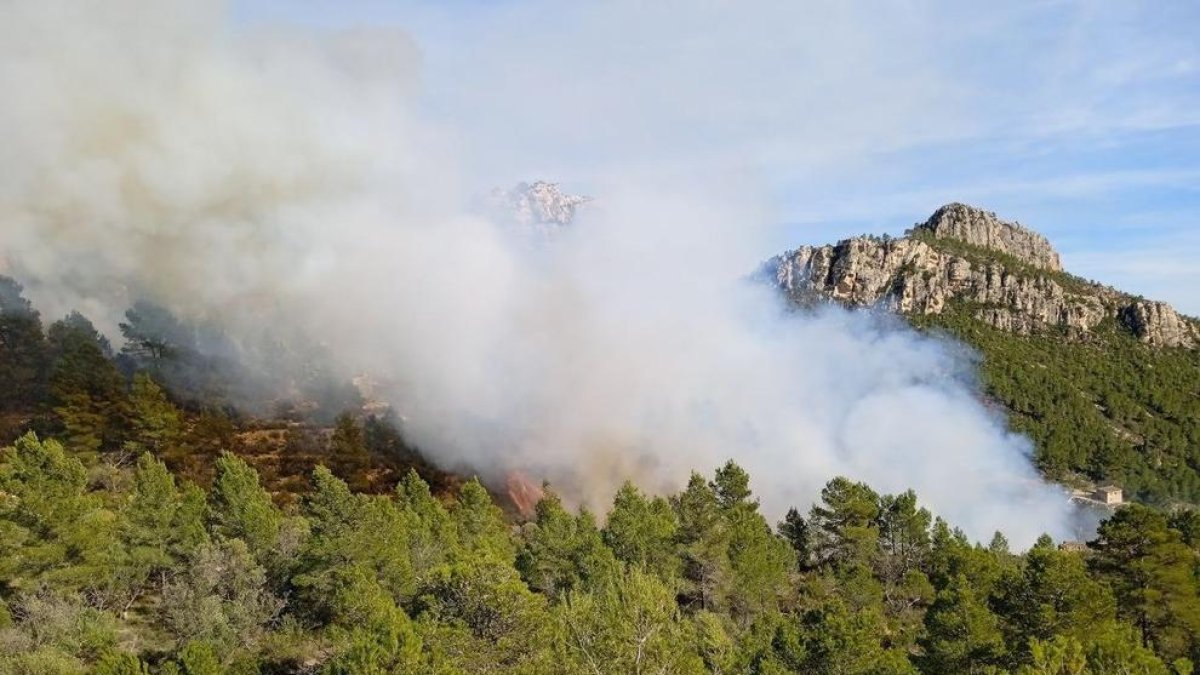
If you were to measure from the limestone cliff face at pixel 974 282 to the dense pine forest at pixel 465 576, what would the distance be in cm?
11811

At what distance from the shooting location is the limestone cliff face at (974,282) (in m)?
153

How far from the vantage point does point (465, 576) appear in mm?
24156

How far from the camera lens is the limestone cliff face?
153000 millimetres

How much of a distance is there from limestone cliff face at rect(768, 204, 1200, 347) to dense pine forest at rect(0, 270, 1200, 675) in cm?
11811

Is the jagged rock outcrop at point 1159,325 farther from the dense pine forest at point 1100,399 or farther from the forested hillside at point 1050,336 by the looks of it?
the dense pine forest at point 1100,399

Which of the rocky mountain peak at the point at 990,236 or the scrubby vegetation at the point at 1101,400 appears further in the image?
the rocky mountain peak at the point at 990,236

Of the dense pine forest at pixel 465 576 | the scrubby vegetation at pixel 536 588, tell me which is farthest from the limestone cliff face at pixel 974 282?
the scrubby vegetation at pixel 536 588

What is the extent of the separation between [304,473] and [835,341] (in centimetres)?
6688

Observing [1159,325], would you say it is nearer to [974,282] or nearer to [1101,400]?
[974,282]

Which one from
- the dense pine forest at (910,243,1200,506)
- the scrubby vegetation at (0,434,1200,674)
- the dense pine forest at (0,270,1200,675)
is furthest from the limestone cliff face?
the scrubby vegetation at (0,434,1200,674)

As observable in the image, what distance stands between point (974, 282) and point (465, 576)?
542ft

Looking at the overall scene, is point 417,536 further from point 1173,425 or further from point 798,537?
point 1173,425

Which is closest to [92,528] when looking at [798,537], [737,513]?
[737,513]

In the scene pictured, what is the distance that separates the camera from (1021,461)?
83.5m
